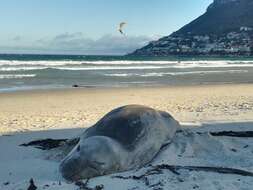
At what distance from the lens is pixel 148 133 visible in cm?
774

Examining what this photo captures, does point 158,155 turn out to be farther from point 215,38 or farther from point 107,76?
point 215,38

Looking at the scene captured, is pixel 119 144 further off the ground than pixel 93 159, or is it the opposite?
pixel 119 144

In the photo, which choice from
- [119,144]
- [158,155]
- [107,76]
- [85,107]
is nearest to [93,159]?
[119,144]

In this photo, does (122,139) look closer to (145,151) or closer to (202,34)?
(145,151)

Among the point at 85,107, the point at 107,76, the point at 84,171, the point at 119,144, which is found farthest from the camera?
the point at 107,76

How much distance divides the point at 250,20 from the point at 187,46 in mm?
19036

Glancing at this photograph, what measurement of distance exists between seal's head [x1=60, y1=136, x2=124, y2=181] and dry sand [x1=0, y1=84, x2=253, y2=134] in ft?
16.9

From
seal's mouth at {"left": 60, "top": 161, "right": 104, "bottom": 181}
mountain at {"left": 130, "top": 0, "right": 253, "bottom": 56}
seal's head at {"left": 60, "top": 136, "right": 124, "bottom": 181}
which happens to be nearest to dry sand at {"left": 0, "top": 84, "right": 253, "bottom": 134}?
seal's head at {"left": 60, "top": 136, "right": 124, "bottom": 181}

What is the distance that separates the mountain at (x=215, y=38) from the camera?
14050cm

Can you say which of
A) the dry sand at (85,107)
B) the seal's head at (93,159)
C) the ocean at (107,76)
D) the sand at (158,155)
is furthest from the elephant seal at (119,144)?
the ocean at (107,76)

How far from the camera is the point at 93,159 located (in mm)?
6895

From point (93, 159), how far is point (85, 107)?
10.6m

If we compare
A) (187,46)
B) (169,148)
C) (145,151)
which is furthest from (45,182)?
(187,46)

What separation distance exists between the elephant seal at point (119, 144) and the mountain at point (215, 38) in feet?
425
